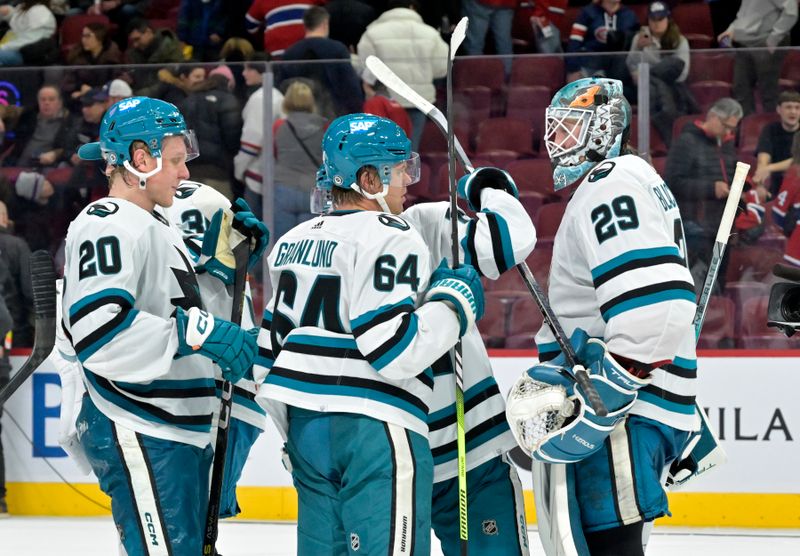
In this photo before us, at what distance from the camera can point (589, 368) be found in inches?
109

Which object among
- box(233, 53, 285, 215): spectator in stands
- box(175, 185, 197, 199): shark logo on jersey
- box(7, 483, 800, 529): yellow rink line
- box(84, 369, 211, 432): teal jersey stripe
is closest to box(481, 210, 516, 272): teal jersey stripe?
box(84, 369, 211, 432): teal jersey stripe

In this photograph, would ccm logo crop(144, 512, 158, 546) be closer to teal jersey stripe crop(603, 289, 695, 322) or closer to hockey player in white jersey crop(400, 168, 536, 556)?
hockey player in white jersey crop(400, 168, 536, 556)

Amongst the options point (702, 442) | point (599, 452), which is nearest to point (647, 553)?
point (702, 442)

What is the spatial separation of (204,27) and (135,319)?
5.05 metres

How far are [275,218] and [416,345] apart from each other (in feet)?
9.91

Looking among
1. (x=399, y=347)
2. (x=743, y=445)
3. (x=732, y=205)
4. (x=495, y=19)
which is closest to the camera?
(x=399, y=347)

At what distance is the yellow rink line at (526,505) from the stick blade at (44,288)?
90.7 inches

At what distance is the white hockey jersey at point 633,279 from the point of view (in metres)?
2.69

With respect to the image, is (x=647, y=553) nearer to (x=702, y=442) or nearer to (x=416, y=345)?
A: (x=702, y=442)

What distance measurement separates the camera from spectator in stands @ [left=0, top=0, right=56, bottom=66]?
7.57 m

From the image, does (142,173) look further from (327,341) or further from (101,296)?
(327,341)

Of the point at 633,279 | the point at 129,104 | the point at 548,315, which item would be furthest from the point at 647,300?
the point at 129,104

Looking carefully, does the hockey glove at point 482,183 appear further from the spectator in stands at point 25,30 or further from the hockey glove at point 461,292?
the spectator in stands at point 25,30

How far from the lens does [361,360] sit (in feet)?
9.06
